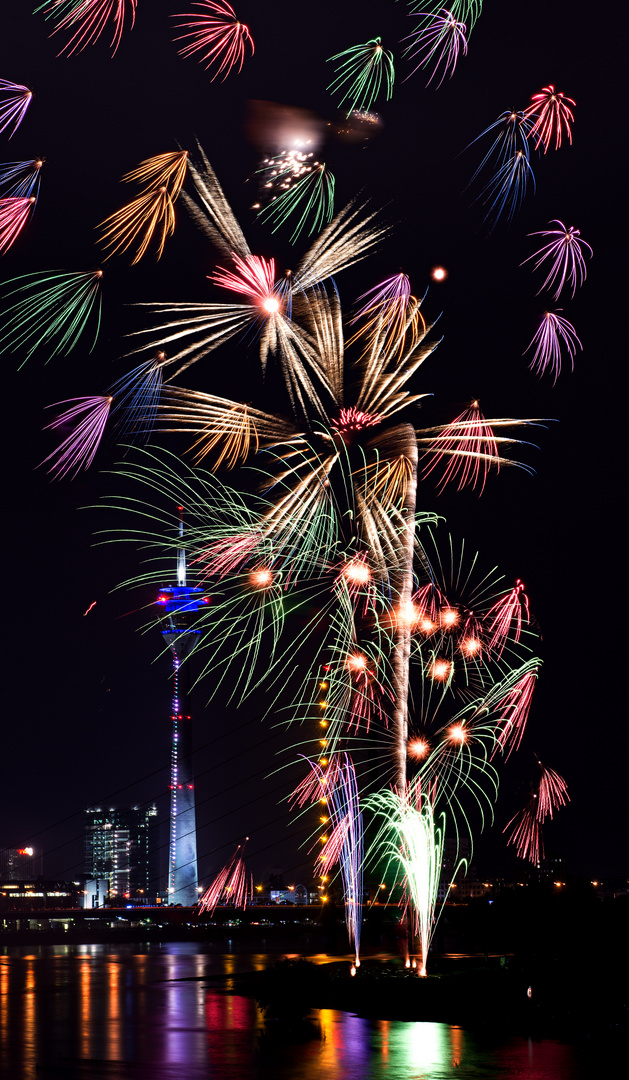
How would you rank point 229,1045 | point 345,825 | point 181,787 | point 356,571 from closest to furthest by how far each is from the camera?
point 229,1045 → point 356,571 → point 345,825 → point 181,787

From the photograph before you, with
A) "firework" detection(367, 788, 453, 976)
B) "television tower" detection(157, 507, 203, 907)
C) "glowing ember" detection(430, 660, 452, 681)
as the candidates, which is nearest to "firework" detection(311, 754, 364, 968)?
"firework" detection(367, 788, 453, 976)

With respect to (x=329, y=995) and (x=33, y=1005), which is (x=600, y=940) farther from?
(x=33, y=1005)

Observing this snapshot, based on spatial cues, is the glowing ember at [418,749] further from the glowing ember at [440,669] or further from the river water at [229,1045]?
the river water at [229,1045]

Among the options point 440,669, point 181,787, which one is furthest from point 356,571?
point 181,787

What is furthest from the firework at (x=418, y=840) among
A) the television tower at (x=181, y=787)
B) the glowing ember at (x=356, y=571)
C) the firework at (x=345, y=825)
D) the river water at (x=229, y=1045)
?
the television tower at (x=181, y=787)

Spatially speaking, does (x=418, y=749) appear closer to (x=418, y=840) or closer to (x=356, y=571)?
(x=418, y=840)

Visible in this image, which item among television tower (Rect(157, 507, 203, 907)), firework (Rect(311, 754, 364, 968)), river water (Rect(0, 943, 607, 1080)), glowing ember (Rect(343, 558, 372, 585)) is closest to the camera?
river water (Rect(0, 943, 607, 1080))

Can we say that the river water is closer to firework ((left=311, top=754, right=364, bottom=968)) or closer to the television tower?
firework ((left=311, top=754, right=364, bottom=968))

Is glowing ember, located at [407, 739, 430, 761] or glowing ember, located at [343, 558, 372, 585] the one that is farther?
glowing ember, located at [407, 739, 430, 761]
